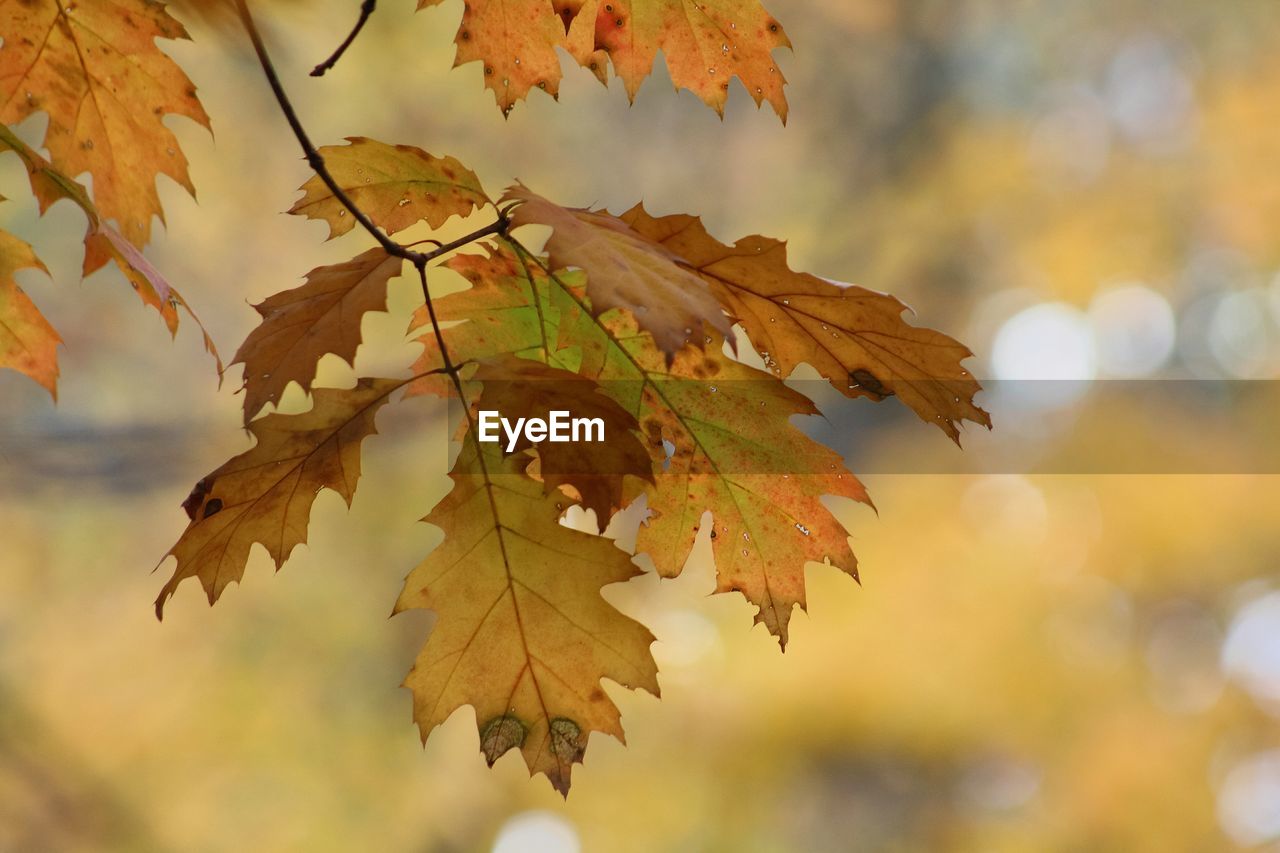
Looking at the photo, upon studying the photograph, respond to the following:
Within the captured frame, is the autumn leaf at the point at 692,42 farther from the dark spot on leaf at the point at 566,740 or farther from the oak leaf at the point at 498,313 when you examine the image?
the dark spot on leaf at the point at 566,740

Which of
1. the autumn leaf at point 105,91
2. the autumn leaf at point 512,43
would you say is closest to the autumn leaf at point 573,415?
the autumn leaf at point 512,43

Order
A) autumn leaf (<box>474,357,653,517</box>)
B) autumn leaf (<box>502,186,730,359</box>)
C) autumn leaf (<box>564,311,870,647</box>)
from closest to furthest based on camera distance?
autumn leaf (<box>502,186,730,359</box>) → autumn leaf (<box>474,357,653,517</box>) → autumn leaf (<box>564,311,870,647</box>)

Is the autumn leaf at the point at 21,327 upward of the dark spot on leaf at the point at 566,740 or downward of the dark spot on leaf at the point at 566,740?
upward

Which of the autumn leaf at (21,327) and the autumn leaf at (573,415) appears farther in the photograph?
the autumn leaf at (21,327)

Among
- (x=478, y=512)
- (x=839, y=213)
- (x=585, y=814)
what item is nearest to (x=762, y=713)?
(x=585, y=814)

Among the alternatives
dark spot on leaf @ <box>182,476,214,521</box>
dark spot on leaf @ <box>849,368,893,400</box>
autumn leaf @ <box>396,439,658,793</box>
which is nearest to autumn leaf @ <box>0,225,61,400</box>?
dark spot on leaf @ <box>182,476,214,521</box>

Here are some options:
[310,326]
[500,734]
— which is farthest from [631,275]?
[500,734]

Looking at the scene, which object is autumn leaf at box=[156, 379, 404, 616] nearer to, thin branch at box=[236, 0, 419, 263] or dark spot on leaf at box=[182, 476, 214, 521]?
dark spot on leaf at box=[182, 476, 214, 521]
